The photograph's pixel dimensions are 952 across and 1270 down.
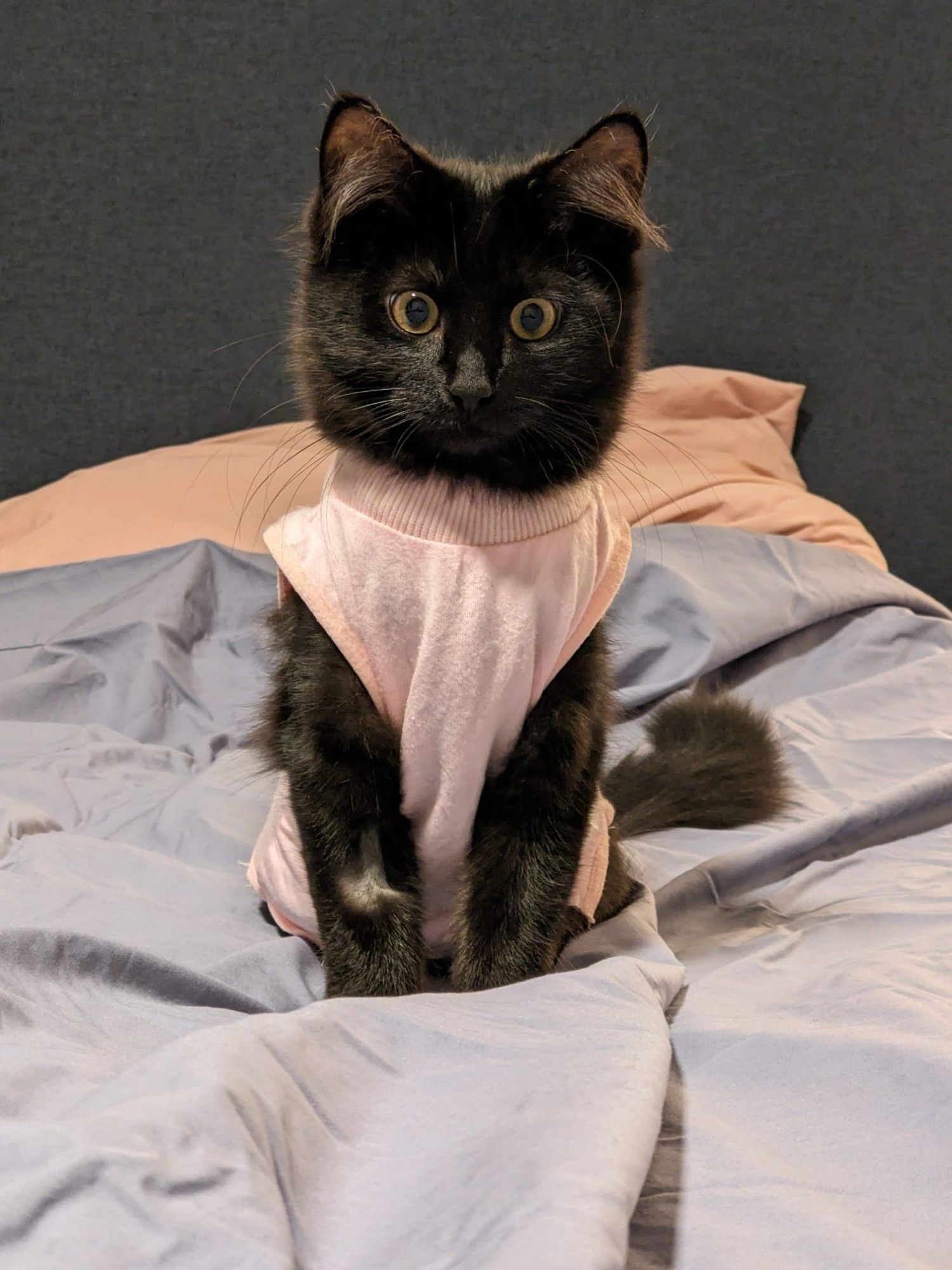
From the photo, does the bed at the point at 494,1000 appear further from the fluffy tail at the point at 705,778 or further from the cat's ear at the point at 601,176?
the cat's ear at the point at 601,176

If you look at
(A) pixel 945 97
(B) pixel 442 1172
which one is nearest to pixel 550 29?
(A) pixel 945 97

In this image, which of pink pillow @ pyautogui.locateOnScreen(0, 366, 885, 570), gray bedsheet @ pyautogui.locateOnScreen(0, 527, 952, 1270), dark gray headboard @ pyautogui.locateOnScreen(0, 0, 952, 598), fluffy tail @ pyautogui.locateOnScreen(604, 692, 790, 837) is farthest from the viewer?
dark gray headboard @ pyautogui.locateOnScreen(0, 0, 952, 598)

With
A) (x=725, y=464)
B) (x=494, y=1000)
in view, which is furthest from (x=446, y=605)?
(x=725, y=464)

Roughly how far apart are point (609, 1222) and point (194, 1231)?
237 millimetres

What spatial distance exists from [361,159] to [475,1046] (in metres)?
0.75

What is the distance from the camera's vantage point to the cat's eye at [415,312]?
95cm

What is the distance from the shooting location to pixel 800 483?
2.56 m

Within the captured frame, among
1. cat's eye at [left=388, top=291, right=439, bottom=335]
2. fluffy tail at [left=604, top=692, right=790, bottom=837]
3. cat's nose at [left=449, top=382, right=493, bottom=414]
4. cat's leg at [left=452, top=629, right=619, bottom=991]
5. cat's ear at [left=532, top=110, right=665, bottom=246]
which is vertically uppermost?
cat's ear at [left=532, top=110, right=665, bottom=246]

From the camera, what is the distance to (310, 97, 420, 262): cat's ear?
936 millimetres

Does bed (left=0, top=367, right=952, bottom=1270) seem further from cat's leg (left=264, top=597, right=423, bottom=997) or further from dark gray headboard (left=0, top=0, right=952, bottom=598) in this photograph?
dark gray headboard (left=0, top=0, right=952, bottom=598)

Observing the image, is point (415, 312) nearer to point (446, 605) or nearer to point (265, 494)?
point (446, 605)

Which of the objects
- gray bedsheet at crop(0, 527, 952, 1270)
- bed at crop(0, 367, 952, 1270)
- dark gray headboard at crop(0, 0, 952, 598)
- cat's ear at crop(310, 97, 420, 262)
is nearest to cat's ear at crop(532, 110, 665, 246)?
cat's ear at crop(310, 97, 420, 262)

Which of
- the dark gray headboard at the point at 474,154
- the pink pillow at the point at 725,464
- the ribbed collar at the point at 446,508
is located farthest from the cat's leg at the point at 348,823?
the dark gray headboard at the point at 474,154

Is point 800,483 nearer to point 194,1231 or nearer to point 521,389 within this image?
point 521,389
